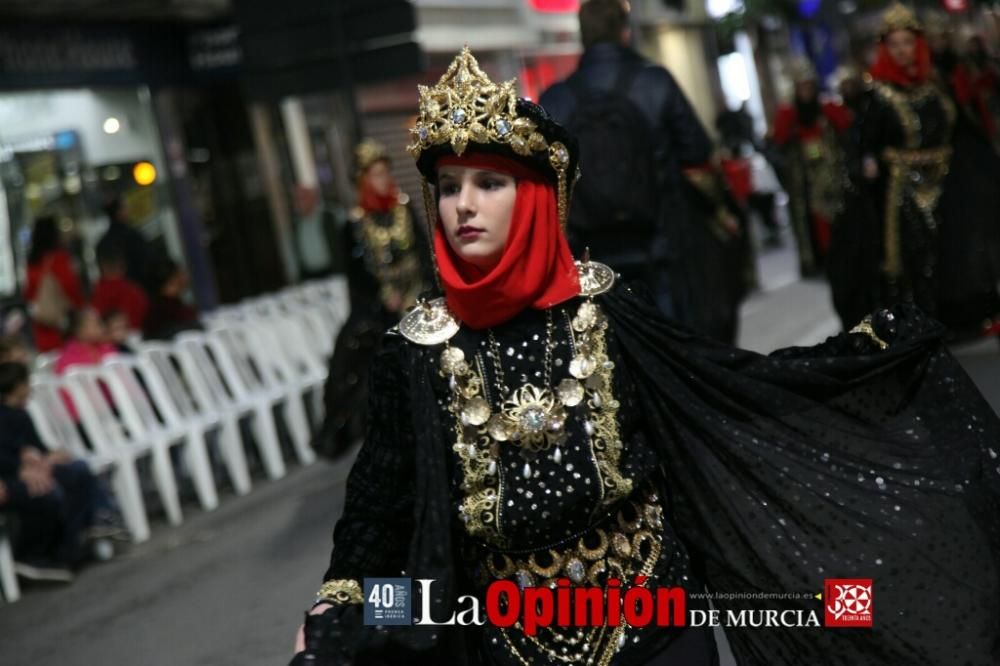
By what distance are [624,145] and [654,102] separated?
265 millimetres

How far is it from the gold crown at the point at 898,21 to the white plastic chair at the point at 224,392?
5.09 meters

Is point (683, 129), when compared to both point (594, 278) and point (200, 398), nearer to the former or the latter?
point (594, 278)

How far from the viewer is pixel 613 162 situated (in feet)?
24.0

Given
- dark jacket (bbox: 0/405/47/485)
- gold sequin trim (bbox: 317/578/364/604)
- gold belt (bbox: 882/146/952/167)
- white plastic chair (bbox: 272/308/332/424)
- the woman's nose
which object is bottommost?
white plastic chair (bbox: 272/308/332/424)

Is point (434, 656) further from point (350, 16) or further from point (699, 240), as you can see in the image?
point (350, 16)

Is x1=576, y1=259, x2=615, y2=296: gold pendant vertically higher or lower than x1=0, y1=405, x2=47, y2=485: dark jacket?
higher

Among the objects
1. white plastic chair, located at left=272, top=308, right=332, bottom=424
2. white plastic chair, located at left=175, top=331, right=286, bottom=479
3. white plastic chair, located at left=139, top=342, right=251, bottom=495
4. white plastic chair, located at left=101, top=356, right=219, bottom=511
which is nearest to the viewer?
white plastic chair, located at left=101, top=356, right=219, bottom=511

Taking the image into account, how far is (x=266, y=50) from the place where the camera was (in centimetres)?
1227

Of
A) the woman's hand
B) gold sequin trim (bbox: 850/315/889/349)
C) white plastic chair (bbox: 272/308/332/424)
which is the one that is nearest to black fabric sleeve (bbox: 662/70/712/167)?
gold sequin trim (bbox: 850/315/889/349)

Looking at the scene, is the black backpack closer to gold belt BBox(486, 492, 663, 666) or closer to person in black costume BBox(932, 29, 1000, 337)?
person in black costume BBox(932, 29, 1000, 337)

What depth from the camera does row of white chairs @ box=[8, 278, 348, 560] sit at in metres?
10.3

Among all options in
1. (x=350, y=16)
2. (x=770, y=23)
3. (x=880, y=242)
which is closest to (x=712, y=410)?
(x=880, y=242)

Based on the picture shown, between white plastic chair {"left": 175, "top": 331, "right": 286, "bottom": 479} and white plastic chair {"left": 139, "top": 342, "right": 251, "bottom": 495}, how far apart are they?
0.18 ft

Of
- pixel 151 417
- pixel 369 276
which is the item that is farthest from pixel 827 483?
pixel 151 417
